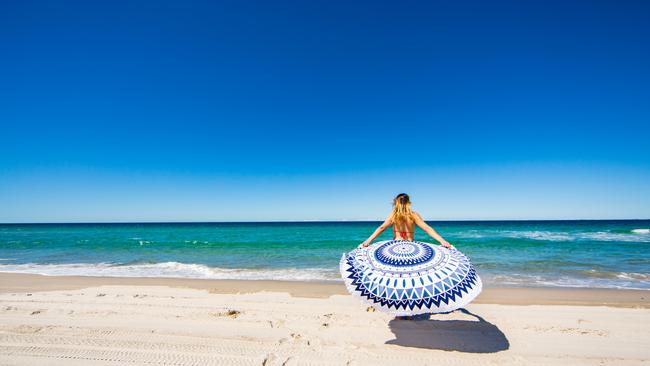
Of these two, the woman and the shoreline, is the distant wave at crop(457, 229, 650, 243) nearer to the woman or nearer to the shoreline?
the shoreline

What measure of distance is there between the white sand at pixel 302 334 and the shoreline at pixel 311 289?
2.50 ft

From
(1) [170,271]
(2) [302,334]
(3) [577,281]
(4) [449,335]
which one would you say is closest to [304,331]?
(2) [302,334]

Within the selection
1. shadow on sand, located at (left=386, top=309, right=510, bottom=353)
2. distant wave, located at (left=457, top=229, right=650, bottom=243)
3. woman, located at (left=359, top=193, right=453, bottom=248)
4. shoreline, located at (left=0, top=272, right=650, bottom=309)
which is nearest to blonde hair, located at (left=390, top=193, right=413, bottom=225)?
woman, located at (left=359, top=193, right=453, bottom=248)

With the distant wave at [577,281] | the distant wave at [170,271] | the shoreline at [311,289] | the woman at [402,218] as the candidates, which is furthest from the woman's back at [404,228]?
the distant wave at [170,271]

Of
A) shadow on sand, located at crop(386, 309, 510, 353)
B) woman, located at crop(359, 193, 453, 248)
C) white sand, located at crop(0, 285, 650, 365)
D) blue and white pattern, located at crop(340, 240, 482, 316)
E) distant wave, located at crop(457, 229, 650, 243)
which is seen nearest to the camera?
blue and white pattern, located at crop(340, 240, 482, 316)

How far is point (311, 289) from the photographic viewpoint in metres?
7.75

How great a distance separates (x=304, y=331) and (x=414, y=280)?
2.01 metres

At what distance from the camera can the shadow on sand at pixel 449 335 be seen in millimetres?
3906

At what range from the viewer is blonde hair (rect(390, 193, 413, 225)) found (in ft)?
14.7

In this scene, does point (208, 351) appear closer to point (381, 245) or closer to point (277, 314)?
point (277, 314)

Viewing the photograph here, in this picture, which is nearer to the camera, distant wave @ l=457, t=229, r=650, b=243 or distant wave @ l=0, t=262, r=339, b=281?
distant wave @ l=0, t=262, r=339, b=281

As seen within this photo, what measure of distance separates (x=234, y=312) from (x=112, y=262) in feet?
37.2

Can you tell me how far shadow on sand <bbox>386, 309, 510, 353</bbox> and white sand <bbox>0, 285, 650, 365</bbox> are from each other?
0.01 meters

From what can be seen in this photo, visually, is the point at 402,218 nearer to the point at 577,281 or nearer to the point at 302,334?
the point at 302,334
